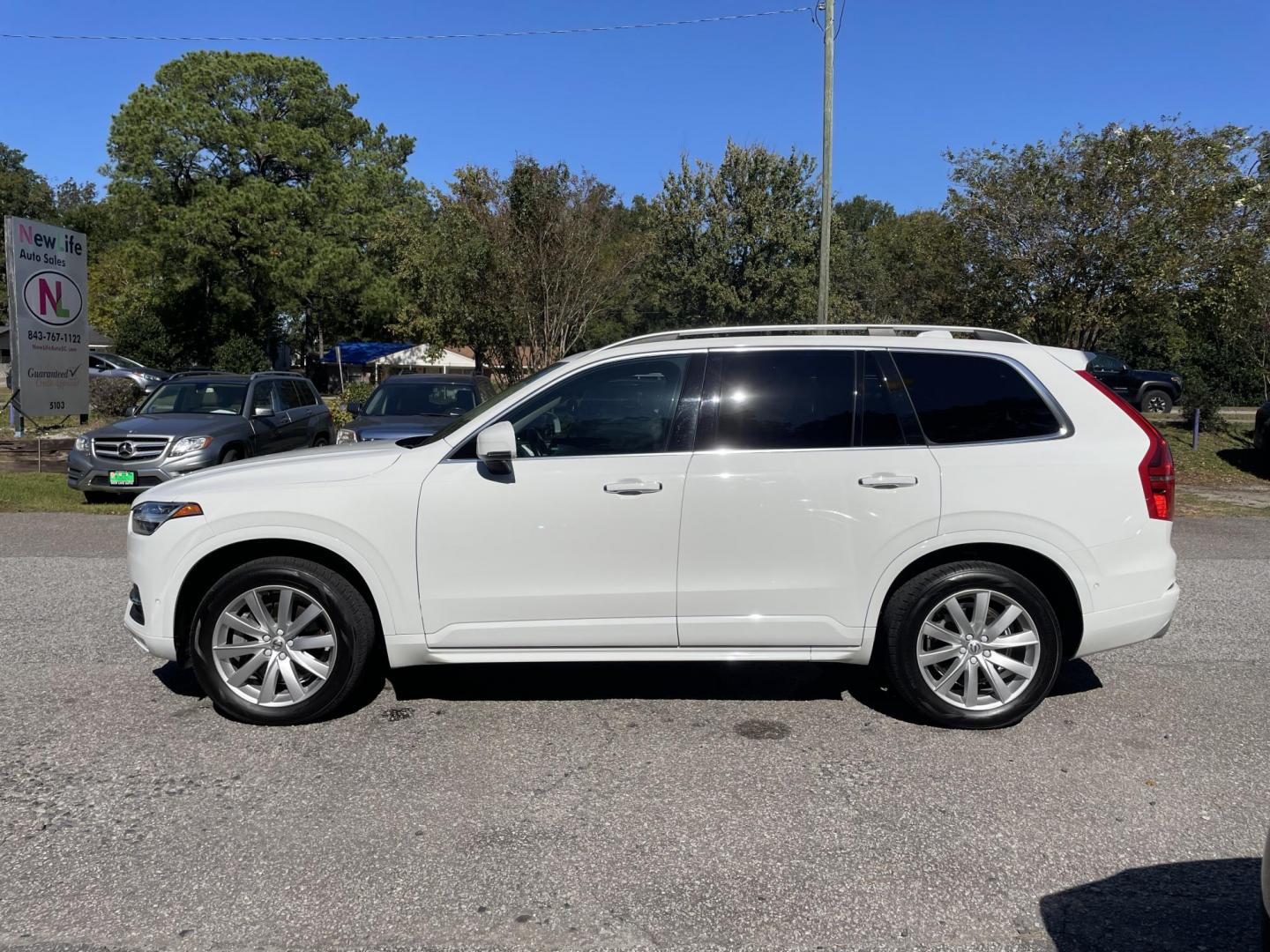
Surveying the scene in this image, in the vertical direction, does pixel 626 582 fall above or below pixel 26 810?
above

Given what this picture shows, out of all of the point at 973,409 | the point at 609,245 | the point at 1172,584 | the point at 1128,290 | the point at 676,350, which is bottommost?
the point at 1172,584

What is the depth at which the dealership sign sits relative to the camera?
50.1 ft

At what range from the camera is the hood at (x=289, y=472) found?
4.52 m

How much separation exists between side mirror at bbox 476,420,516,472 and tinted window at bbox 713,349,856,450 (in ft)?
3.15

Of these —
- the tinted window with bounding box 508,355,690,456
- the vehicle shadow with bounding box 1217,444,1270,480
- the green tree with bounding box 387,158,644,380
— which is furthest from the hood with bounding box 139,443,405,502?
the green tree with bounding box 387,158,644,380

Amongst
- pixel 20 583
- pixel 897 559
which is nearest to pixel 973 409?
pixel 897 559

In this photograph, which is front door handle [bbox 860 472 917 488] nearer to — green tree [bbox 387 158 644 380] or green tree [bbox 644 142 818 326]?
green tree [bbox 387 158 644 380]

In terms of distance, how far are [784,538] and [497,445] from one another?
138cm

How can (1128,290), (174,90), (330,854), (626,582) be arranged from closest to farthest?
(330,854) → (626,582) → (1128,290) → (174,90)

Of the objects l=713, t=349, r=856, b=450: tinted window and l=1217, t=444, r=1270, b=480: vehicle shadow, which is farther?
l=1217, t=444, r=1270, b=480: vehicle shadow

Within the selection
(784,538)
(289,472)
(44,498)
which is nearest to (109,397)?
(44,498)

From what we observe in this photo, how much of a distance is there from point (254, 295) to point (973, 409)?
41498mm

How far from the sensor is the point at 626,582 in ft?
14.7

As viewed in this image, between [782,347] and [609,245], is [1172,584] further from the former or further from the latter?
[609,245]
